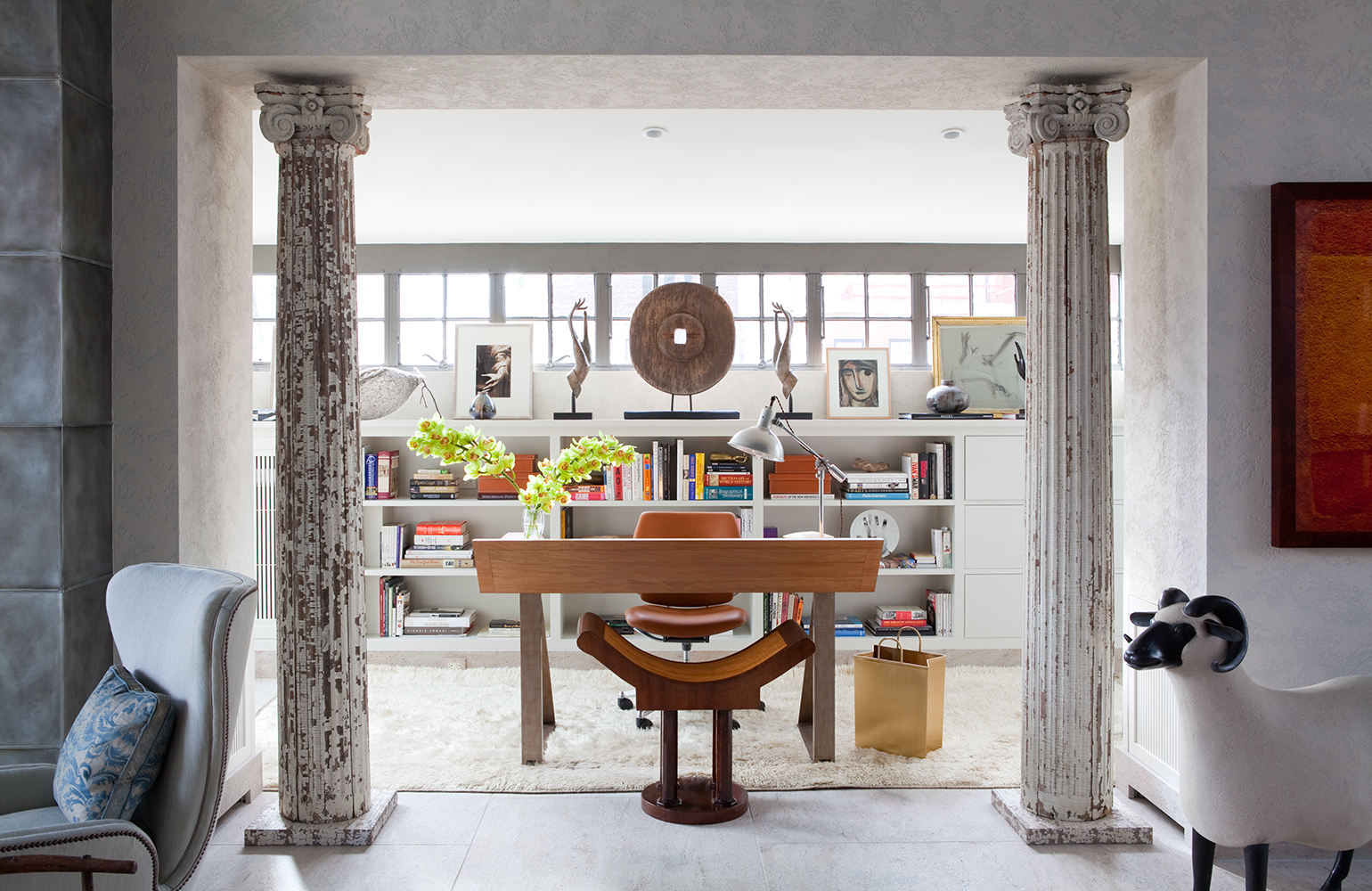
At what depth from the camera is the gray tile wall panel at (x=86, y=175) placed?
240 centimetres

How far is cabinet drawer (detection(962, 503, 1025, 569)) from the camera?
15.3 feet

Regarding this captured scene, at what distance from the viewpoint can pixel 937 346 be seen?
5043 millimetres

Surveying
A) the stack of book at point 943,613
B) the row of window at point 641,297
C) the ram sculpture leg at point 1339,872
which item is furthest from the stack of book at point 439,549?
the ram sculpture leg at point 1339,872

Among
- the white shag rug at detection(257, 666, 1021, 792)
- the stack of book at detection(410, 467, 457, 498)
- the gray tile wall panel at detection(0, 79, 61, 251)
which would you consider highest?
the gray tile wall panel at detection(0, 79, 61, 251)

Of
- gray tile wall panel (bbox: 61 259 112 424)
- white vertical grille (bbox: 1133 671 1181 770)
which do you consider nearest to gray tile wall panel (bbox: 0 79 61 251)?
gray tile wall panel (bbox: 61 259 112 424)

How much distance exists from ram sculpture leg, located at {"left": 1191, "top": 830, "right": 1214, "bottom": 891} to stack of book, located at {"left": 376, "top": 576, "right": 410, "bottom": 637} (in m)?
3.80

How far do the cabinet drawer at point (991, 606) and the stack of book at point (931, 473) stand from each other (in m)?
0.50

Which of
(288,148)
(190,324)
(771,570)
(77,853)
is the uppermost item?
(288,148)

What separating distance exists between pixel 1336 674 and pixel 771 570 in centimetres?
174

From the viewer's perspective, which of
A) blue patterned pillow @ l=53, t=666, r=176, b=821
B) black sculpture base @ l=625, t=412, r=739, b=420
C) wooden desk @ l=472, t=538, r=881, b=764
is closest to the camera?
blue patterned pillow @ l=53, t=666, r=176, b=821

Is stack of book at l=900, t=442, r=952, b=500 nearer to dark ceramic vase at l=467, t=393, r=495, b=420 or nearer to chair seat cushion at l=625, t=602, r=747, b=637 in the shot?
chair seat cushion at l=625, t=602, r=747, b=637

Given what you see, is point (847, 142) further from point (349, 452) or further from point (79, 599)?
point (79, 599)

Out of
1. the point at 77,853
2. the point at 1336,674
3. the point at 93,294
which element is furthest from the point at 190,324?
the point at 1336,674

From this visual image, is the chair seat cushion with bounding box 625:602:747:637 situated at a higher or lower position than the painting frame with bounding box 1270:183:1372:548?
lower
